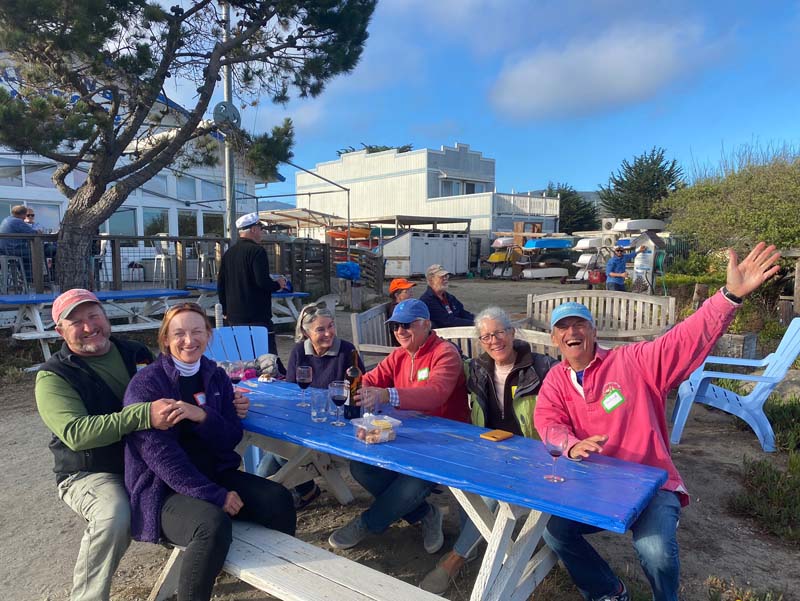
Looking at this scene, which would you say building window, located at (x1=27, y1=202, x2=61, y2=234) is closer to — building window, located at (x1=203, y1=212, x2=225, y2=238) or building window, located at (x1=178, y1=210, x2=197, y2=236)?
Answer: building window, located at (x1=178, y1=210, x2=197, y2=236)

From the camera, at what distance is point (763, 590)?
8.44 feet

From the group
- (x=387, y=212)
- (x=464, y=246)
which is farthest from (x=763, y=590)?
(x=387, y=212)

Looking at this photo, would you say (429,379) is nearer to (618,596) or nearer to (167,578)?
(618,596)

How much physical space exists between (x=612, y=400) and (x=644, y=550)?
1.90ft

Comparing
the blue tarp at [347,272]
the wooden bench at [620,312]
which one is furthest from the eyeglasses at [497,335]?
the blue tarp at [347,272]

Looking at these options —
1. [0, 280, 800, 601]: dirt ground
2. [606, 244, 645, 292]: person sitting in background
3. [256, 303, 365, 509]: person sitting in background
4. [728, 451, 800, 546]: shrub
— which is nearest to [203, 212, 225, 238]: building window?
[606, 244, 645, 292]: person sitting in background

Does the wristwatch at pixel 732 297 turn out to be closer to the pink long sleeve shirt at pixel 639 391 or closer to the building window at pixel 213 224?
the pink long sleeve shirt at pixel 639 391

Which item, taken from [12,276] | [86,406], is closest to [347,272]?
[12,276]

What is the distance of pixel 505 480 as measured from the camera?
202 cm

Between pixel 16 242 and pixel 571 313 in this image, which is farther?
pixel 16 242

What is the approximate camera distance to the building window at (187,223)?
15.9 meters

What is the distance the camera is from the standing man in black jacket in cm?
536

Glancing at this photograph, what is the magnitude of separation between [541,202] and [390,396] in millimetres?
31800

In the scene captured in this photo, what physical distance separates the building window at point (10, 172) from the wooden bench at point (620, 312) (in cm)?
1188
